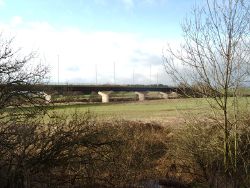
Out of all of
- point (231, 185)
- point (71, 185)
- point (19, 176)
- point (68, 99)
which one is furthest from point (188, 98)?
point (19, 176)

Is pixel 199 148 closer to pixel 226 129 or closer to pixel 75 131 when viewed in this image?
pixel 226 129

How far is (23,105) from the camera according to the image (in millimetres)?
15375

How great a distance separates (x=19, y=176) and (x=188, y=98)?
856 cm

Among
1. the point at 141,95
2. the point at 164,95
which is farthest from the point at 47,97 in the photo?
the point at 164,95

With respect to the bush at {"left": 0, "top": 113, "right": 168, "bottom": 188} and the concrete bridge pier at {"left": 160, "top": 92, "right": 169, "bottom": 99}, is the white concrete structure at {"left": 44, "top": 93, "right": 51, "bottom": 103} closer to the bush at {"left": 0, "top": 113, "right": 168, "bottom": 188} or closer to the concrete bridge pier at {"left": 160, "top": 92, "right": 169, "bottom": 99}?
the bush at {"left": 0, "top": 113, "right": 168, "bottom": 188}

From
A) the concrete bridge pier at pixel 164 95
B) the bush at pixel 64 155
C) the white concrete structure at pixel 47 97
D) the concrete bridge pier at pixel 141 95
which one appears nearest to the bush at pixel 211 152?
the bush at pixel 64 155

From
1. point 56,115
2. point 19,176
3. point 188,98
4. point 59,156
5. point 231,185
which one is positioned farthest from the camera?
point 188,98

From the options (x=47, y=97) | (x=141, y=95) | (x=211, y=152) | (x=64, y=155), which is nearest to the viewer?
(x=64, y=155)

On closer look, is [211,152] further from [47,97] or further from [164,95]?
[164,95]

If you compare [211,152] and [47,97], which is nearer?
[47,97]

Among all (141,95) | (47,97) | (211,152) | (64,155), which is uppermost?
A: (47,97)

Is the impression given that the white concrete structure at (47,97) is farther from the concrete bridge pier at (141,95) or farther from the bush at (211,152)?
the concrete bridge pier at (141,95)

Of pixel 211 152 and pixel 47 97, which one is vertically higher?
pixel 47 97

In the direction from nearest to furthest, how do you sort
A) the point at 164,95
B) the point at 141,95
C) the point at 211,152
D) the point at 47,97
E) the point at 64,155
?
the point at 64,155 → the point at 47,97 → the point at 211,152 → the point at 141,95 → the point at 164,95
